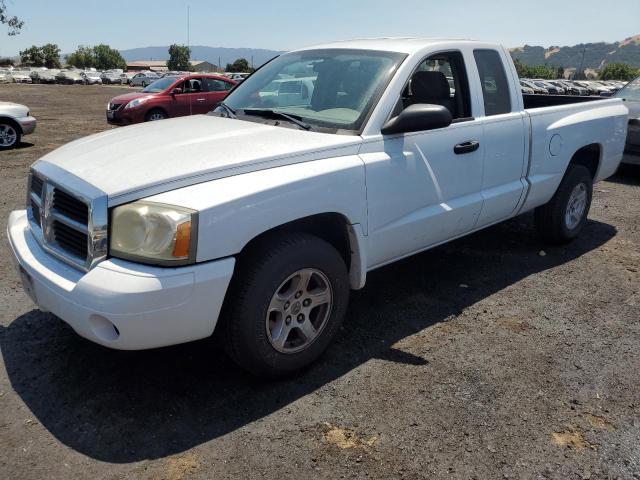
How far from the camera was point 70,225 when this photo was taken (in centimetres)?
281

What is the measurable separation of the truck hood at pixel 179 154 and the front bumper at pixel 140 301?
0.40 m

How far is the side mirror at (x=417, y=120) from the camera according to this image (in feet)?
10.9

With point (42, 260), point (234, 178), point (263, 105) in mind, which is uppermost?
point (263, 105)

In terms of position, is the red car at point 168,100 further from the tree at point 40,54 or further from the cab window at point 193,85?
the tree at point 40,54

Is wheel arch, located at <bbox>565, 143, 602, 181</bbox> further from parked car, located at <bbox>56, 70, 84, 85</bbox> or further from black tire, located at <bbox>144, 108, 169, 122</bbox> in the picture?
parked car, located at <bbox>56, 70, 84, 85</bbox>

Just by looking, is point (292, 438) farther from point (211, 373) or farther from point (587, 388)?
point (587, 388)

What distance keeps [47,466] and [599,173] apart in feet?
17.8

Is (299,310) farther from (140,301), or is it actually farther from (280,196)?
(140,301)

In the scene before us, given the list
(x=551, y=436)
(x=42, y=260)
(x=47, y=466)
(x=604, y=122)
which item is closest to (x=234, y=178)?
(x=42, y=260)

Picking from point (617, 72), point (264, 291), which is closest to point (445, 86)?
point (264, 291)

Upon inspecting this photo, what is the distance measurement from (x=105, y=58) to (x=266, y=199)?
129391 millimetres

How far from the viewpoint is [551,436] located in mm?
2762

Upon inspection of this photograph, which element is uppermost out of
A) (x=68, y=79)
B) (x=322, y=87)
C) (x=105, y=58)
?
(x=105, y=58)

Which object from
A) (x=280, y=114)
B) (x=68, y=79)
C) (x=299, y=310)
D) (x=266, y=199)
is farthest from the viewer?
(x=68, y=79)
